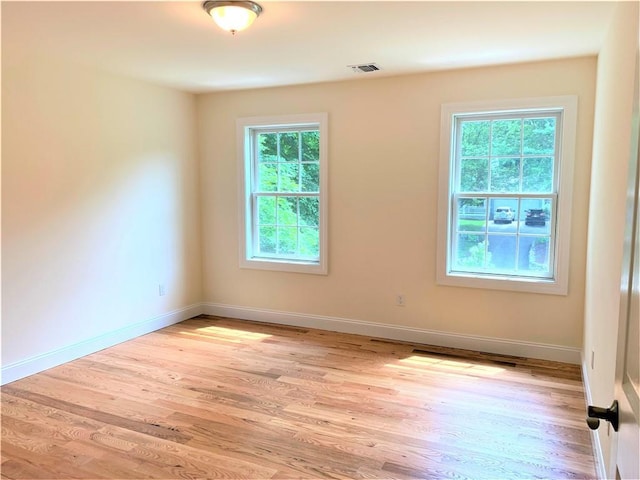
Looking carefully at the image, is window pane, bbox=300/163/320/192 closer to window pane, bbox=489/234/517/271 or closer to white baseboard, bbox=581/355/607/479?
window pane, bbox=489/234/517/271

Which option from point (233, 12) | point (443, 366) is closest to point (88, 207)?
point (233, 12)

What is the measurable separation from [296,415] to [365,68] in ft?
9.00

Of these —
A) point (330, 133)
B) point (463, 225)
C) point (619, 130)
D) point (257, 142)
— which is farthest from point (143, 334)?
point (619, 130)

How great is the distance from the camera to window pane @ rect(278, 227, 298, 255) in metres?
4.78

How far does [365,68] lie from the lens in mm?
3785

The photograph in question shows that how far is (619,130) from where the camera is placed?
211 centimetres

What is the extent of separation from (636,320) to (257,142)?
4382mm

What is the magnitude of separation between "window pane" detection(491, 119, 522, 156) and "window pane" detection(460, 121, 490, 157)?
0.06 m

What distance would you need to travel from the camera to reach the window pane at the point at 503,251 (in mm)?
3895

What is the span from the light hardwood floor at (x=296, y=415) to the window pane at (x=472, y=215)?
1.10 meters

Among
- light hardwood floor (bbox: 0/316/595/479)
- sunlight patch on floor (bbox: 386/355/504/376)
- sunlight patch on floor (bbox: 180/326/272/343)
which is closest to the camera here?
light hardwood floor (bbox: 0/316/595/479)

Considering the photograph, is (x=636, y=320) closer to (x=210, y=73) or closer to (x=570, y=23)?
(x=570, y=23)

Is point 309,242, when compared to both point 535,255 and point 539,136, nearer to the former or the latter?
point 535,255

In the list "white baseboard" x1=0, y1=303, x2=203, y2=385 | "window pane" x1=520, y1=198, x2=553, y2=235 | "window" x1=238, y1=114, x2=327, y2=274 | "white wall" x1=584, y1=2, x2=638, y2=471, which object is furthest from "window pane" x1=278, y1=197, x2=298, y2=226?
"white wall" x1=584, y1=2, x2=638, y2=471
